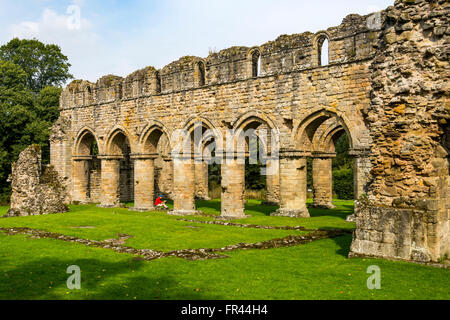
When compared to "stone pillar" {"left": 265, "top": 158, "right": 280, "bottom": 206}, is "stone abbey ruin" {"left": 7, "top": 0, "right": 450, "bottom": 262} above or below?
above

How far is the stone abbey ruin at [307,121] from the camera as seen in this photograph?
293 inches

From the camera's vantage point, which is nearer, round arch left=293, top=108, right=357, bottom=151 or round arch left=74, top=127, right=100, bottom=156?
round arch left=293, top=108, right=357, bottom=151

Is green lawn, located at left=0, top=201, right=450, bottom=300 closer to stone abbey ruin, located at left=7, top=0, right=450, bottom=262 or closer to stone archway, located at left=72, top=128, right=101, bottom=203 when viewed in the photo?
stone abbey ruin, located at left=7, top=0, right=450, bottom=262

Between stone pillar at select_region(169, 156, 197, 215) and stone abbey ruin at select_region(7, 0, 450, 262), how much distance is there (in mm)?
44

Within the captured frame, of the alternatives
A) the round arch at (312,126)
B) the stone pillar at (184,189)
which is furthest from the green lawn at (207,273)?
the stone pillar at (184,189)

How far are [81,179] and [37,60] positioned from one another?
1898cm

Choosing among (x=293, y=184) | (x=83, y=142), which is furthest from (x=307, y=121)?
(x=83, y=142)

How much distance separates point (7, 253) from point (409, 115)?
28.5 feet

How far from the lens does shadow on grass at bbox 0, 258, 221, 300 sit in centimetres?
595

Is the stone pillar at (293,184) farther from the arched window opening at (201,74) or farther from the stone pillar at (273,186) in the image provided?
the stone pillar at (273,186)

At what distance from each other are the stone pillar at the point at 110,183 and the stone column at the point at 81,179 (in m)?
2.36

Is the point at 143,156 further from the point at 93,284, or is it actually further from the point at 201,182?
the point at 93,284

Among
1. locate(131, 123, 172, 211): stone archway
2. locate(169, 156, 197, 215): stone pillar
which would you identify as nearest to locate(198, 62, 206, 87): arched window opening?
locate(131, 123, 172, 211): stone archway

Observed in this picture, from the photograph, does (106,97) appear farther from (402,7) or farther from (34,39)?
(34,39)
